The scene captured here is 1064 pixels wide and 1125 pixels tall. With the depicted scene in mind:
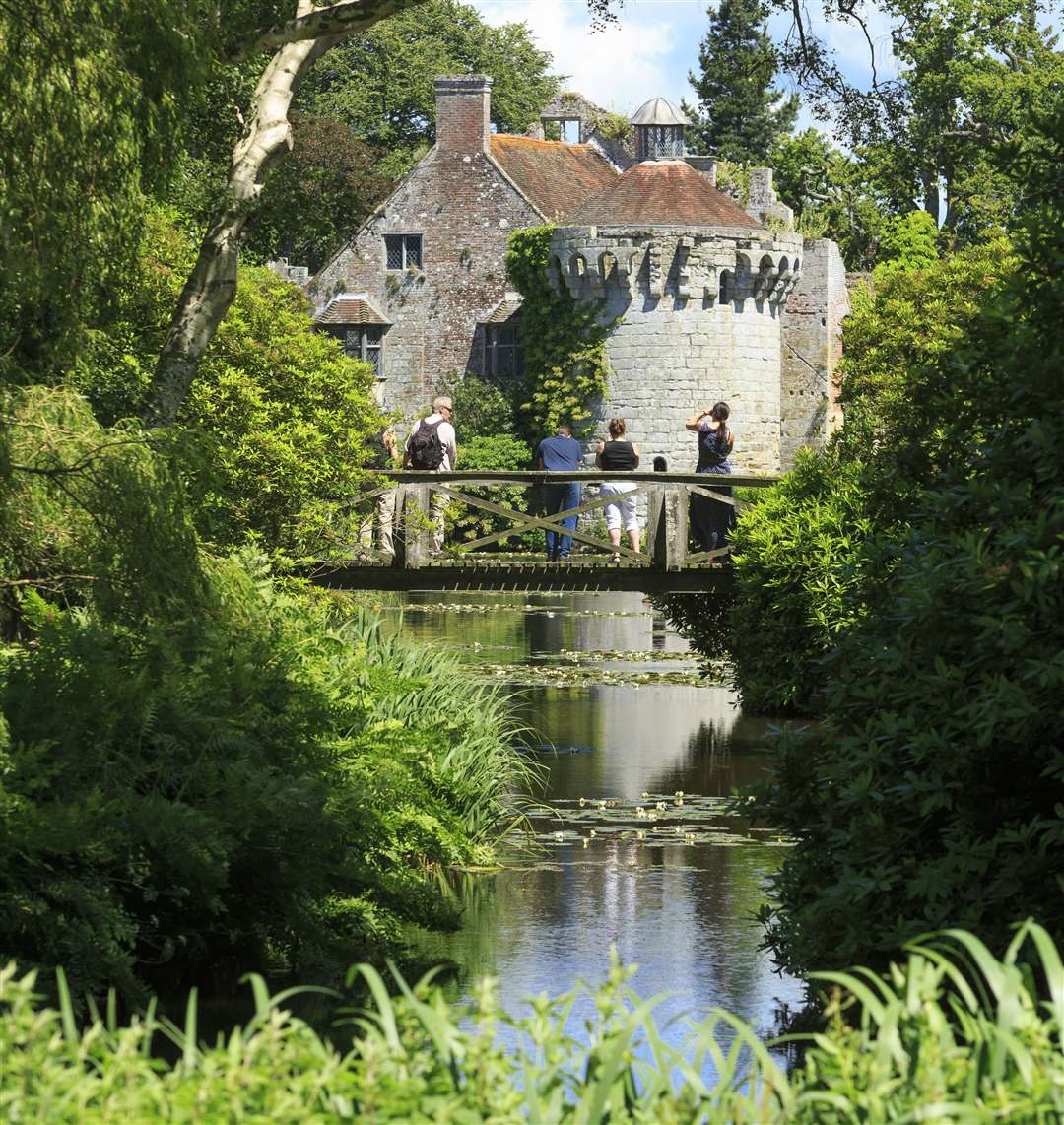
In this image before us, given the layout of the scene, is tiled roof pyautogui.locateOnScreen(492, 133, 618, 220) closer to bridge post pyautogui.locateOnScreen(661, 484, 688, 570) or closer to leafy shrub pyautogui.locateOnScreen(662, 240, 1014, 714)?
leafy shrub pyautogui.locateOnScreen(662, 240, 1014, 714)

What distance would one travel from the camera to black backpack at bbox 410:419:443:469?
881 inches

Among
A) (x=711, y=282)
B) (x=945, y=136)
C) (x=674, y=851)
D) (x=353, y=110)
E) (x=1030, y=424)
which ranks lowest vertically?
(x=674, y=851)

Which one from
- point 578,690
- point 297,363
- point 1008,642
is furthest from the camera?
point 578,690

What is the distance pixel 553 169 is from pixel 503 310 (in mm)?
4747

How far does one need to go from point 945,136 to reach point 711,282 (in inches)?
992

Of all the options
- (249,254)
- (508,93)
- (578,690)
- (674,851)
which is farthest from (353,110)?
(674,851)

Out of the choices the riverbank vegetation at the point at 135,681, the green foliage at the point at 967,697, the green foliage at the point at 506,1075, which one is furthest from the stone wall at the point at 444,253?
the green foliage at the point at 506,1075

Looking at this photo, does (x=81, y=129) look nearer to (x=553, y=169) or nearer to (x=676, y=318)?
(x=676, y=318)

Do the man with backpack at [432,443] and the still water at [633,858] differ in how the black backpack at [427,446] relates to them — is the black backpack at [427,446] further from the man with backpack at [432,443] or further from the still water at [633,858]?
the still water at [633,858]

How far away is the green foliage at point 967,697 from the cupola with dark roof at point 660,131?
36.1 meters

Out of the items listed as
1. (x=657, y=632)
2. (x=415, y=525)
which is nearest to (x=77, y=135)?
(x=415, y=525)

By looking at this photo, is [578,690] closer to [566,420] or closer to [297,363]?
[297,363]

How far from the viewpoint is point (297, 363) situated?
18.4 metres

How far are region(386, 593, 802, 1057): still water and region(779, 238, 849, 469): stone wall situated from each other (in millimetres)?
23428
